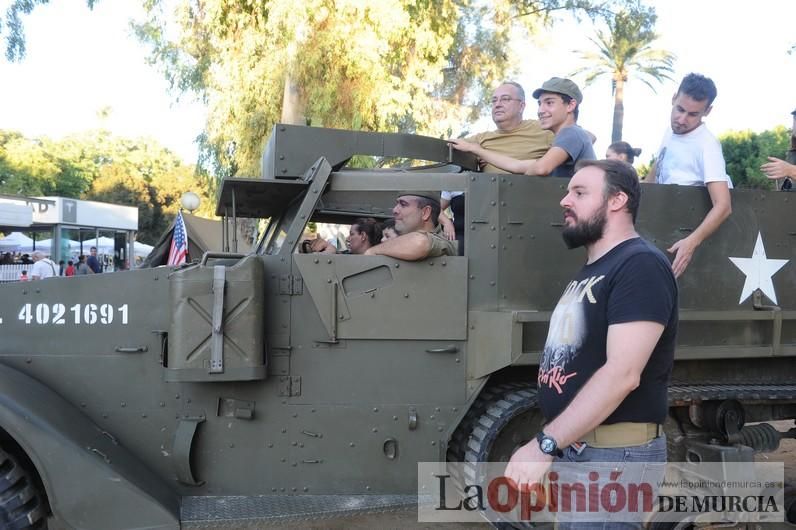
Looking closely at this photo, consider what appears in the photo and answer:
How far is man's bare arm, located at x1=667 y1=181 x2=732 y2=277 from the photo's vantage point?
4164 mm

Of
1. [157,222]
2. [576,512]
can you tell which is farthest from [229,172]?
[157,222]

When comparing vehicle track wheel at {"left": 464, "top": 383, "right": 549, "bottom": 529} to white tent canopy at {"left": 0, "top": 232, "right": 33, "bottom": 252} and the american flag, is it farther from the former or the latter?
white tent canopy at {"left": 0, "top": 232, "right": 33, "bottom": 252}

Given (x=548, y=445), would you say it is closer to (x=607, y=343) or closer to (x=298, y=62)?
(x=607, y=343)

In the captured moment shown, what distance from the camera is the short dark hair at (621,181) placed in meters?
2.42

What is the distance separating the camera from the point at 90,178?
4688 cm

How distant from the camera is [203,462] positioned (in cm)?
412

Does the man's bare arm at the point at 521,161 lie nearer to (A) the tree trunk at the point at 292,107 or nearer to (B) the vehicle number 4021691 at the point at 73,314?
(B) the vehicle number 4021691 at the point at 73,314

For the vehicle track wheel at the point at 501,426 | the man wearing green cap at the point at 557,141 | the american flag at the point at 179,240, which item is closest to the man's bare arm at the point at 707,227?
the man wearing green cap at the point at 557,141

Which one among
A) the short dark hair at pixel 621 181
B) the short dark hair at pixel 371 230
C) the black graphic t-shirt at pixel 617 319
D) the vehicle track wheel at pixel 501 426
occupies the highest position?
the short dark hair at pixel 621 181

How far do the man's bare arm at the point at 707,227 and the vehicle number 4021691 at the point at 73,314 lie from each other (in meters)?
3.07

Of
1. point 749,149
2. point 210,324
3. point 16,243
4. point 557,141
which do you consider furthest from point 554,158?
point 16,243

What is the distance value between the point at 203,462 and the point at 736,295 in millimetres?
3226

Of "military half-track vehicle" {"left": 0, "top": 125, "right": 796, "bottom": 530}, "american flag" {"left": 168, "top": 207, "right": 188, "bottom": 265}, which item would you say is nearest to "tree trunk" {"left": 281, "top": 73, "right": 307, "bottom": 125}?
"american flag" {"left": 168, "top": 207, "right": 188, "bottom": 265}

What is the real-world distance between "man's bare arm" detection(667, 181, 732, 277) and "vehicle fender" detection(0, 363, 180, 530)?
301 cm
